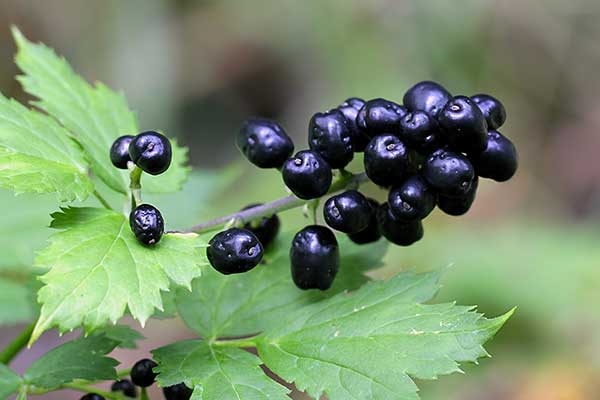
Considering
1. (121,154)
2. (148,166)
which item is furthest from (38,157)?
(148,166)

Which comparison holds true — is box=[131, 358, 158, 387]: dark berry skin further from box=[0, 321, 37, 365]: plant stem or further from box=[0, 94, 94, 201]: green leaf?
box=[0, 94, 94, 201]: green leaf

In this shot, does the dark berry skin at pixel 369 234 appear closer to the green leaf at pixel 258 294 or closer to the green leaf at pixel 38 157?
the green leaf at pixel 258 294

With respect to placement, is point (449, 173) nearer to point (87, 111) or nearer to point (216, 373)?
point (216, 373)

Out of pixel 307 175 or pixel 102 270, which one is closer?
pixel 102 270

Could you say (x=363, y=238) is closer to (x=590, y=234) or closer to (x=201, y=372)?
(x=201, y=372)

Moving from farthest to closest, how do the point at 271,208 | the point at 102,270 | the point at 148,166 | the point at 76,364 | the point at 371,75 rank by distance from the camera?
the point at 371,75
the point at 271,208
the point at 76,364
the point at 148,166
the point at 102,270

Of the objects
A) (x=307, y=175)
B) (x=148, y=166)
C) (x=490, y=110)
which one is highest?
(x=490, y=110)

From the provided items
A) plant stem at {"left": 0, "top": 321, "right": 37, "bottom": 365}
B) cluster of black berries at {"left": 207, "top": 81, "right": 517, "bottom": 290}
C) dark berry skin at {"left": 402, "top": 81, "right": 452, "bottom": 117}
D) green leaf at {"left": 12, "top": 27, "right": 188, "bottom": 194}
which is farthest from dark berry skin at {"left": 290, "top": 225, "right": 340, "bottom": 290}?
plant stem at {"left": 0, "top": 321, "right": 37, "bottom": 365}
